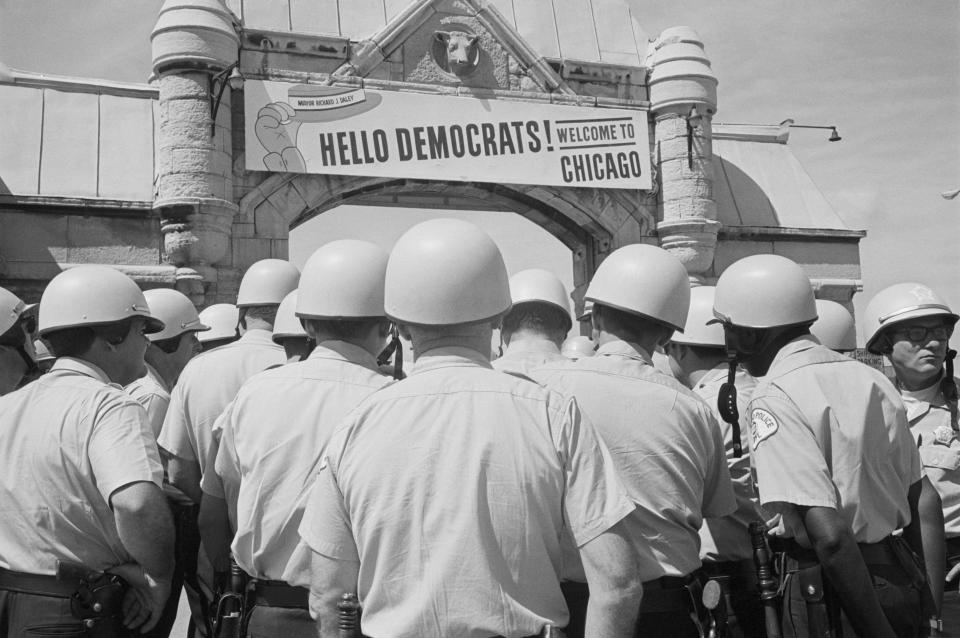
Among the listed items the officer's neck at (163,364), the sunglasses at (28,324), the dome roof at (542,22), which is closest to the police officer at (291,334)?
the sunglasses at (28,324)

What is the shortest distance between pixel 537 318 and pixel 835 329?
5.17 ft

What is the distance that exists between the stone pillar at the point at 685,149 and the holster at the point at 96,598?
36.4ft

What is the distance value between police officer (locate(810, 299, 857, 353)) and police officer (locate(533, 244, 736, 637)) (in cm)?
202

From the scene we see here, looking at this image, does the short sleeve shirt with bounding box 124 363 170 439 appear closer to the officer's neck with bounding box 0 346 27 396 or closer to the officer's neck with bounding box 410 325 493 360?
the officer's neck with bounding box 0 346 27 396

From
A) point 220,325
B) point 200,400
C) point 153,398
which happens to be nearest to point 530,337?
point 200,400

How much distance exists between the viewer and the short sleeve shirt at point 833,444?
108 inches

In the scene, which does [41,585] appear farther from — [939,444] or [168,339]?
[939,444]

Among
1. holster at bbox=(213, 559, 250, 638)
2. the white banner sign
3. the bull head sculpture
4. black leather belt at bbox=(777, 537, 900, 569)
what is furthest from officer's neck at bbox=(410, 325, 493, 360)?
the bull head sculpture

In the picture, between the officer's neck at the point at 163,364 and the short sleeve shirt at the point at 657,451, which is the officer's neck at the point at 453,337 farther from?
the officer's neck at the point at 163,364

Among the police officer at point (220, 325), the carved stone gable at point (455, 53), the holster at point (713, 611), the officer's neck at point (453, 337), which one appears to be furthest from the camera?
the carved stone gable at point (455, 53)

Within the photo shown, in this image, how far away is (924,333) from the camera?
379cm

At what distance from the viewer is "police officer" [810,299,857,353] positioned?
15.2 feet

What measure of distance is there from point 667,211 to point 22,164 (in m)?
8.72

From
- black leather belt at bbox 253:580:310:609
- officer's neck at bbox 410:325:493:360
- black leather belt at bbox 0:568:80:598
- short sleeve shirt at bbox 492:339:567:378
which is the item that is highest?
short sleeve shirt at bbox 492:339:567:378
